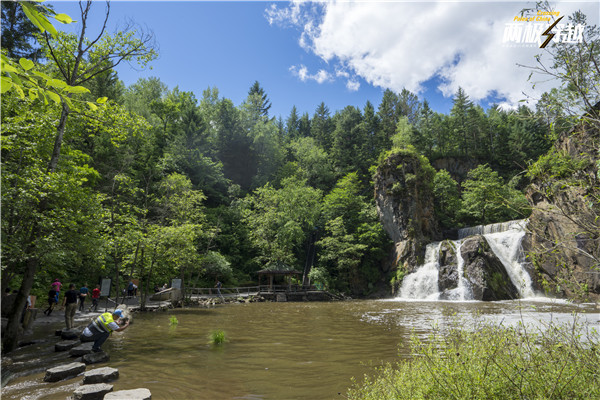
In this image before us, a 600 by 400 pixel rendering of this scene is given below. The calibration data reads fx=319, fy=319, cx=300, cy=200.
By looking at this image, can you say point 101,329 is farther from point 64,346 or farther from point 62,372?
point 62,372

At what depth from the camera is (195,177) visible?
41.9 meters

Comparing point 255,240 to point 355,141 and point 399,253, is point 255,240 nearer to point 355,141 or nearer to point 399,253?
point 399,253

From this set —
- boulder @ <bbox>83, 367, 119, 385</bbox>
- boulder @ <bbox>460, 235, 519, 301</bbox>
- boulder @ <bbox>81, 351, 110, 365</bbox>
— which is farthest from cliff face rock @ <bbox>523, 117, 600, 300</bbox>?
boulder @ <bbox>460, 235, 519, 301</bbox>

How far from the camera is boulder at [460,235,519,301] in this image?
83.8ft

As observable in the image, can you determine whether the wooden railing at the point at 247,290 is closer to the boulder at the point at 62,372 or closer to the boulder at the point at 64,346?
the boulder at the point at 64,346

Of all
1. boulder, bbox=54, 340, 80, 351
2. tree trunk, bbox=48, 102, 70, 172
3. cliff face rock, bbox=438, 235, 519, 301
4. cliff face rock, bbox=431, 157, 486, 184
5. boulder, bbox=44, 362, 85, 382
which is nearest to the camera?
boulder, bbox=44, 362, 85, 382

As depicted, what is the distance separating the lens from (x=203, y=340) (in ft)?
34.3

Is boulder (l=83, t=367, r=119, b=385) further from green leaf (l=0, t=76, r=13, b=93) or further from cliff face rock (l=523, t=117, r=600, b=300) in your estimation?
cliff face rock (l=523, t=117, r=600, b=300)

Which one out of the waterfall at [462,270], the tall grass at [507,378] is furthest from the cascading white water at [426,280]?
the tall grass at [507,378]

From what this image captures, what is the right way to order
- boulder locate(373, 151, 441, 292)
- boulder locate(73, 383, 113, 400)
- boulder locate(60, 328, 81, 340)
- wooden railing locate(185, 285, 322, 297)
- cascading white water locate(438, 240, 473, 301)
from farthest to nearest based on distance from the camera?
boulder locate(373, 151, 441, 292), wooden railing locate(185, 285, 322, 297), cascading white water locate(438, 240, 473, 301), boulder locate(60, 328, 81, 340), boulder locate(73, 383, 113, 400)

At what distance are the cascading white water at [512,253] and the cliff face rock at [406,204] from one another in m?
6.90

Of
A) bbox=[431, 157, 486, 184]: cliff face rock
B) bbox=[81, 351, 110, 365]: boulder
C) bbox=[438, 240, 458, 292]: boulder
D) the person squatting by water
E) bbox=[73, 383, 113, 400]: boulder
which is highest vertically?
bbox=[431, 157, 486, 184]: cliff face rock

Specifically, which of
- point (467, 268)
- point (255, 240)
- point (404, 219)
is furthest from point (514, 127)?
point (255, 240)

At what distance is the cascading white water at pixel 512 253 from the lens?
2573 cm
